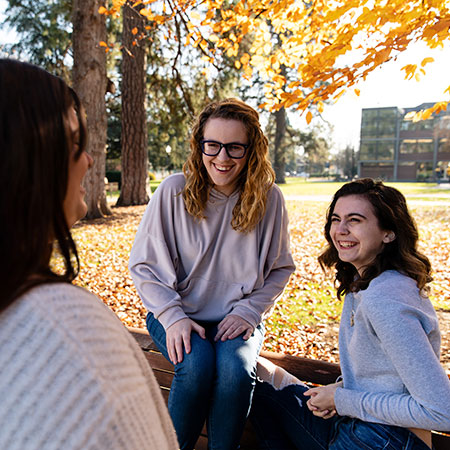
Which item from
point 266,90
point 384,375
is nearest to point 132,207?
point 266,90

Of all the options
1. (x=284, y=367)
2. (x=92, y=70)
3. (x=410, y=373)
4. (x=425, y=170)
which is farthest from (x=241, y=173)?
(x=425, y=170)

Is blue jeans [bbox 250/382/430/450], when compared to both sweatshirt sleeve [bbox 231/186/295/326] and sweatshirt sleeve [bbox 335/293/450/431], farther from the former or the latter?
sweatshirt sleeve [bbox 231/186/295/326]

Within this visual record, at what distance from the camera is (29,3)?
57.3ft

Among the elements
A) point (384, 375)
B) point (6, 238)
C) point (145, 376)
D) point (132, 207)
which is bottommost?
point (132, 207)

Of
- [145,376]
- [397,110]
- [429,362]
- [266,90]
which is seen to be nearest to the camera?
[145,376]

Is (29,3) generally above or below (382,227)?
above

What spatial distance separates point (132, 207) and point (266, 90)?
8346 millimetres

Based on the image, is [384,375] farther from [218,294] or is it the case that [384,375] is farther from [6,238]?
[6,238]

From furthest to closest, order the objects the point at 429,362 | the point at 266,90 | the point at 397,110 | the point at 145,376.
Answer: the point at 397,110 < the point at 266,90 < the point at 429,362 < the point at 145,376

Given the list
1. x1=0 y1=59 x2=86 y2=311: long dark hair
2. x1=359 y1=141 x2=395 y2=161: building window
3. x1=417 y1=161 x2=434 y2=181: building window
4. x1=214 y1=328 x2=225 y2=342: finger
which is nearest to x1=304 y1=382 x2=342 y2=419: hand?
x1=214 y1=328 x2=225 y2=342: finger

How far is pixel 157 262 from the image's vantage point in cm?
220

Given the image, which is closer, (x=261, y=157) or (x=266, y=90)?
(x=261, y=157)

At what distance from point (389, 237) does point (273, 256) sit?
2.30ft

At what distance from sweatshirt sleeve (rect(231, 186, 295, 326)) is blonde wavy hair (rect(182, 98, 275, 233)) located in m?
0.07
